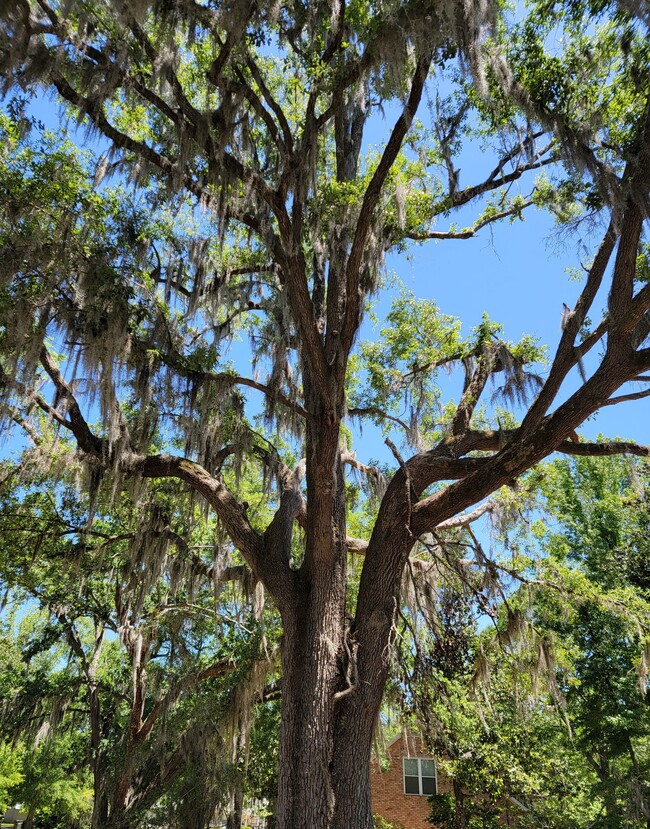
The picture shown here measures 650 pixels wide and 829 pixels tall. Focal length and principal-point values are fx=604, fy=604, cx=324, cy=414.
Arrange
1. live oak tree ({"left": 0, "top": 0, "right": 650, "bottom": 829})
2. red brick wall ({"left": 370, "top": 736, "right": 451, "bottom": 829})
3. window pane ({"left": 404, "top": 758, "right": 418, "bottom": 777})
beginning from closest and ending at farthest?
live oak tree ({"left": 0, "top": 0, "right": 650, "bottom": 829}), red brick wall ({"left": 370, "top": 736, "right": 451, "bottom": 829}), window pane ({"left": 404, "top": 758, "right": 418, "bottom": 777})

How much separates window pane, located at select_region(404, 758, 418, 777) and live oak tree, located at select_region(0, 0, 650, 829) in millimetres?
11364

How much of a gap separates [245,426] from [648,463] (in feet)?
37.2

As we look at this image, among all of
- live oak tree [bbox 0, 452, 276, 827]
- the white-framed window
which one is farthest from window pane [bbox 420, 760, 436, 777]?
live oak tree [bbox 0, 452, 276, 827]

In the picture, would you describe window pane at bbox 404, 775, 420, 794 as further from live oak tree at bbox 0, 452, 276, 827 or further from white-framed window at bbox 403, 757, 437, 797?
live oak tree at bbox 0, 452, 276, 827

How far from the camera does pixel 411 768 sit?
1561 cm

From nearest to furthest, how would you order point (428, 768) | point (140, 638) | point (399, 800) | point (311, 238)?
A: 1. point (311, 238)
2. point (140, 638)
3. point (399, 800)
4. point (428, 768)

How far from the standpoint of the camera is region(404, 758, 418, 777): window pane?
610 inches

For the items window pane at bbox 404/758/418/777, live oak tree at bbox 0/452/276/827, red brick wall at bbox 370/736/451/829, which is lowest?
red brick wall at bbox 370/736/451/829

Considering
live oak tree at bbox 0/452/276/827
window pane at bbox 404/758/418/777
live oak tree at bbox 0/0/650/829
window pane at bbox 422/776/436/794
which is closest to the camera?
live oak tree at bbox 0/0/650/829

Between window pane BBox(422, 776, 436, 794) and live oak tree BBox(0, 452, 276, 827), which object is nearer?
live oak tree BBox(0, 452, 276, 827)

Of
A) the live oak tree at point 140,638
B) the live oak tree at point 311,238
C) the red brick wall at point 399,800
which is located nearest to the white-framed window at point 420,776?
the red brick wall at point 399,800

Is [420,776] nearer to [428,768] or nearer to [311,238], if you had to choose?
[428,768]

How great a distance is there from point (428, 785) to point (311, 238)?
1471 cm

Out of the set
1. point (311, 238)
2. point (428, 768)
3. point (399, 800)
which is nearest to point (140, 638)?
point (311, 238)
